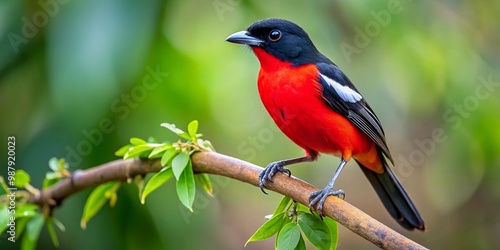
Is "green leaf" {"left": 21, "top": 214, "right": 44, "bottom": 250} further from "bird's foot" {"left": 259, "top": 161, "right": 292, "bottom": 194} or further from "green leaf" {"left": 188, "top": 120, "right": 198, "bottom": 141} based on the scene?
"bird's foot" {"left": 259, "top": 161, "right": 292, "bottom": 194}

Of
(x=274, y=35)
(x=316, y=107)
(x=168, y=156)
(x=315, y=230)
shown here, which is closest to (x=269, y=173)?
(x=168, y=156)

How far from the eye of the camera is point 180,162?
216 cm

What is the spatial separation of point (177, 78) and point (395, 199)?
158 cm

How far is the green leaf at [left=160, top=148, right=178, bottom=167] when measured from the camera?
7.13ft

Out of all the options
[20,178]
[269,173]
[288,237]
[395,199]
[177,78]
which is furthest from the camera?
[177,78]

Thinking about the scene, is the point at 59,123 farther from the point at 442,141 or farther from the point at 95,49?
the point at 442,141

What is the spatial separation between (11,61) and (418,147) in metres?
4.09

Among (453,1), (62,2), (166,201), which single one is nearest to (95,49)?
(62,2)

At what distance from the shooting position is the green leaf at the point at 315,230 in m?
1.88

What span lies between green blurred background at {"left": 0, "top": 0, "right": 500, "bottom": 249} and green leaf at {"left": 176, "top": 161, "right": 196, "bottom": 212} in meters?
1.63

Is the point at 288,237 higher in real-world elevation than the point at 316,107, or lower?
lower

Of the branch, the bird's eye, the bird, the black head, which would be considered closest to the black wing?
the bird

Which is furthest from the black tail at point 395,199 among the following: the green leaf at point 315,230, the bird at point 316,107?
the green leaf at point 315,230

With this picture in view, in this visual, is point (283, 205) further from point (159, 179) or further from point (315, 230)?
point (159, 179)
